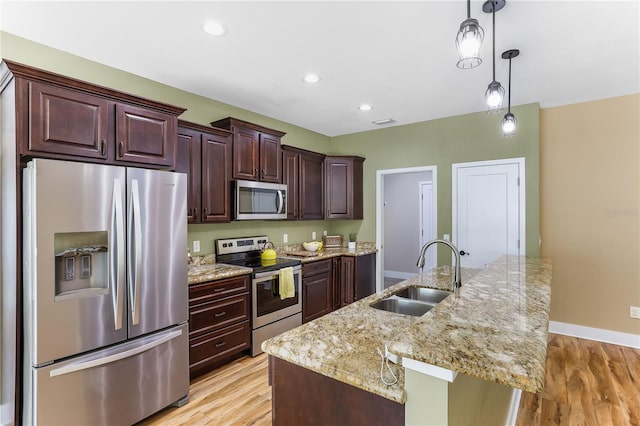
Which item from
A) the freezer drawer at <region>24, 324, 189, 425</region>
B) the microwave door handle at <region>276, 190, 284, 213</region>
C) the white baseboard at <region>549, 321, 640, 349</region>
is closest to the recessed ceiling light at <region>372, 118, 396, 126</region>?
the microwave door handle at <region>276, 190, 284, 213</region>

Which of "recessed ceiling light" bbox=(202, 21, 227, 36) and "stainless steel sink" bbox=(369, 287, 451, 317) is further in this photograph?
"recessed ceiling light" bbox=(202, 21, 227, 36)

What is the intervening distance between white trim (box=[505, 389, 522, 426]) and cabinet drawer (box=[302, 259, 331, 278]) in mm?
2285

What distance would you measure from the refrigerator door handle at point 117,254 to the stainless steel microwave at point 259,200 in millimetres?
1448

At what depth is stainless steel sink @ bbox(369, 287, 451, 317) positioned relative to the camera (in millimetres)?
1940

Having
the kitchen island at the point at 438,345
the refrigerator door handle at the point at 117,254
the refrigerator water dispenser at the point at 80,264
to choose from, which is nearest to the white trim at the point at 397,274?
the kitchen island at the point at 438,345

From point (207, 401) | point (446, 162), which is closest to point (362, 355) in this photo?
point (207, 401)

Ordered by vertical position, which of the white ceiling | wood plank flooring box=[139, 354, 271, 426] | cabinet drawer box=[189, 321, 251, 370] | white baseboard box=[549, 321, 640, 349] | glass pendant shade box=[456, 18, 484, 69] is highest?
the white ceiling

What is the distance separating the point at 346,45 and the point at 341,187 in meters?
2.62

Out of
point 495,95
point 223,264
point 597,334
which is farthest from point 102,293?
point 597,334

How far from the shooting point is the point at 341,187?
193 inches

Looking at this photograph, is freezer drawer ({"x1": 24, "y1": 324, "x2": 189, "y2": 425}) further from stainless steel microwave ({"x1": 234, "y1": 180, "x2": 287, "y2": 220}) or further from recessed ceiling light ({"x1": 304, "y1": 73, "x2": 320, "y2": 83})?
recessed ceiling light ({"x1": 304, "y1": 73, "x2": 320, "y2": 83})

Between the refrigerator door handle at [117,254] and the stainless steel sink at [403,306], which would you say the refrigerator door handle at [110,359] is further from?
the stainless steel sink at [403,306]

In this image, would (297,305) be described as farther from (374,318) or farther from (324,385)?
(324,385)

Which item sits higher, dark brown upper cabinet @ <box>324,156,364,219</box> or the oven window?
dark brown upper cabinet @ <box>324,156,364,219</box>
